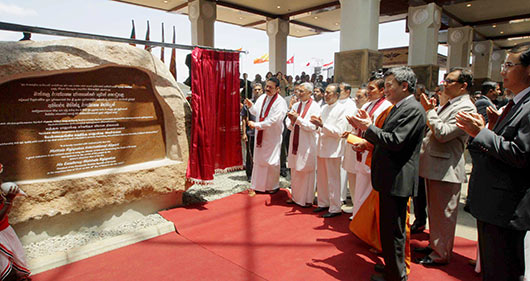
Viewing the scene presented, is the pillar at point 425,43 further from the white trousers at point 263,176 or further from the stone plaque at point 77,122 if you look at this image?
the stone plaque at point 77,122

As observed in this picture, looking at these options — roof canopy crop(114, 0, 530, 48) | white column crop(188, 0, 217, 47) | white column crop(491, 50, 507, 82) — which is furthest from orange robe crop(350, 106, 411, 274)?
white column crop(491, 50, 507, 82)

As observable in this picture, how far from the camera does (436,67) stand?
10.5 m

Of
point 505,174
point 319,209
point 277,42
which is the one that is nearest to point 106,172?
point 319,209

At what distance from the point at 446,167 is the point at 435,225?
1.85 feet

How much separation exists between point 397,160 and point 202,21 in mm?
10567

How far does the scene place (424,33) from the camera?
10469 millimetres

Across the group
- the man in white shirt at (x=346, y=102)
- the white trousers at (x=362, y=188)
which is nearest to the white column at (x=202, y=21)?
the man in white shirt at (x=346, y=102)

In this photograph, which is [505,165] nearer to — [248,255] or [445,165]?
[445,165]

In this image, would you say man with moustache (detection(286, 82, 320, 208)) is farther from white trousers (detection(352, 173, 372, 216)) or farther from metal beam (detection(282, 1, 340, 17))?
metal beam (detection(282, 1, 340, 17))

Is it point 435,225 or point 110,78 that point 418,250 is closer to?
point 435,225

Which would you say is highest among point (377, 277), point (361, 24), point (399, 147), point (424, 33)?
point (424, 33)

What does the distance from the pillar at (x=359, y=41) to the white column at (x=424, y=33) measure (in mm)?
3398

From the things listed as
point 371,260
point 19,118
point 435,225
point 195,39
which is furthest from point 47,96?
point 195,39

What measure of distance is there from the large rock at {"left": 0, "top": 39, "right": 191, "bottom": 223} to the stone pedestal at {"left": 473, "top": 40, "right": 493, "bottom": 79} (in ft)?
60.9
